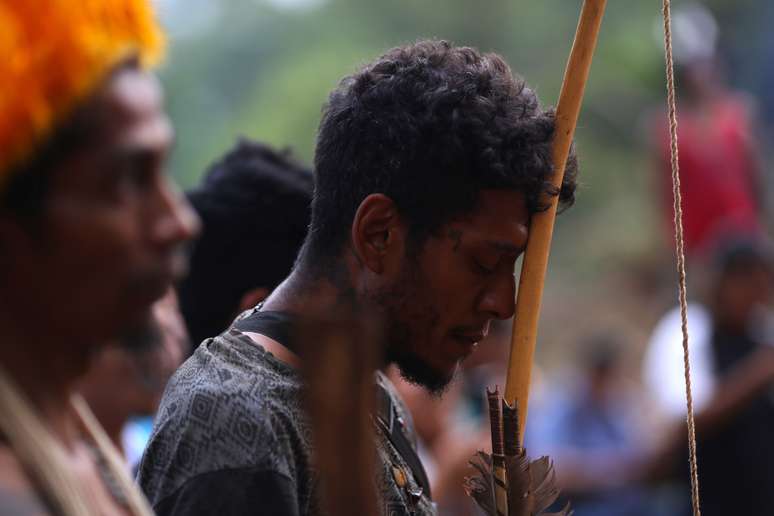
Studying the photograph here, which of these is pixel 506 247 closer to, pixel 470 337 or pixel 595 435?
pixel 470 337

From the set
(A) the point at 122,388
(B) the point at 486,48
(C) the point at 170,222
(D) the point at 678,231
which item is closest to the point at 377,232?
(D) the point at 678,231

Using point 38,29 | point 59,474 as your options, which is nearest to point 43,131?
point 38,29

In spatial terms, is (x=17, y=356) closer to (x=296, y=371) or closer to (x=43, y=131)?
(x=43, y=131)

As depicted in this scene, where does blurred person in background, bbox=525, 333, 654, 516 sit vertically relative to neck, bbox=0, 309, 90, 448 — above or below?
below

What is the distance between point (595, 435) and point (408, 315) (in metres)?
5.72

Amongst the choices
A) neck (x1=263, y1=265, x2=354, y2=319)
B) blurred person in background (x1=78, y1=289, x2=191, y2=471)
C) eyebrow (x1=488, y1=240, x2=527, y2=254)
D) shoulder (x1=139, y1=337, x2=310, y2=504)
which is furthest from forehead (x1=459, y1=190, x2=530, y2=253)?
blurred person in background (x1=78, y1=289, x2=191, y2=471)

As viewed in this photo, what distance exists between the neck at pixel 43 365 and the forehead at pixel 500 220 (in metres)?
1.00

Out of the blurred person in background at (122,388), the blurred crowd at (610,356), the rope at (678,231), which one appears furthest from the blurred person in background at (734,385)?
the rope at (678,231)

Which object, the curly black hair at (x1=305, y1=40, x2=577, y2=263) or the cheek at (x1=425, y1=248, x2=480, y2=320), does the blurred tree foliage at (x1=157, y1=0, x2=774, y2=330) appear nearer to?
the curly black hair at (x1=305, y1=40, x2=577, y2=263)

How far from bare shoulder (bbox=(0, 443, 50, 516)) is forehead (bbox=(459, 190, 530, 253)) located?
3.76 feet

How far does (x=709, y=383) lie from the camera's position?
21.2 feet

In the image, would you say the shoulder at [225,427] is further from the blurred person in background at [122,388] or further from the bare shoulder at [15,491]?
the blurred person in background at [122,388]

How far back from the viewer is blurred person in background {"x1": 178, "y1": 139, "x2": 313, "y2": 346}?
3.49 metres

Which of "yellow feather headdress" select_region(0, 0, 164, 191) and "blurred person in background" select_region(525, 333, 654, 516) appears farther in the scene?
"blurred person in background" select_region(525, 333, 654, 516)
